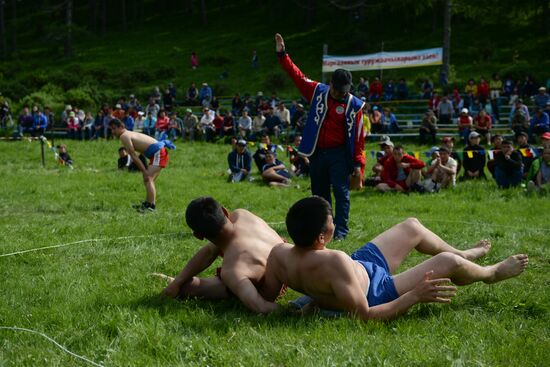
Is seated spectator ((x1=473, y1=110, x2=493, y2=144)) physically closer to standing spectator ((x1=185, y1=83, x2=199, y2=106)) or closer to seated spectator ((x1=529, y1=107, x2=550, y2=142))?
seated spectator ((x1=529, y1=107, x2=550, y2=142))

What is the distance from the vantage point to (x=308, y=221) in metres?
4.27

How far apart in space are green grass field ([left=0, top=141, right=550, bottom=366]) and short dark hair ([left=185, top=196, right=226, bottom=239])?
0.55 meters

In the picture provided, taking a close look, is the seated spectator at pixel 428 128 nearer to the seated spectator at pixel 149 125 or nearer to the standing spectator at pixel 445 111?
the standing spectator at pixel 445 111

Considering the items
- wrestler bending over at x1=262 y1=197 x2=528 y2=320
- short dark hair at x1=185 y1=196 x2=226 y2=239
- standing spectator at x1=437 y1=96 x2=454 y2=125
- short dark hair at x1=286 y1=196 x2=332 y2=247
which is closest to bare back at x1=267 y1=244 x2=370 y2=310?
wrestler bending over at x1=262 y1=197 x2=528 y2=320

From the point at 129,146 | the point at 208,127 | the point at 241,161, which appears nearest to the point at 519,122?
the point at 241,161

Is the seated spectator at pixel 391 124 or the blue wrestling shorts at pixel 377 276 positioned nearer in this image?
the blue wrestling shorts at pixel 377 276

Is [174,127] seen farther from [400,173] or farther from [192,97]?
[400,173]

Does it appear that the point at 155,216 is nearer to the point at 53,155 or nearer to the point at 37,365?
the point at 37,365

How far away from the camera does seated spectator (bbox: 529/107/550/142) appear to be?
62.0ft

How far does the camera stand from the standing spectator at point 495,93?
22.5 meters

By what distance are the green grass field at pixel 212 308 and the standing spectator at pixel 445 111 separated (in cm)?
1224

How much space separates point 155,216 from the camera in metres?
9.58

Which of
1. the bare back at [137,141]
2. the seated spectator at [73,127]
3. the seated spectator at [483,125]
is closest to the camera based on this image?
the bare back at [137,141]

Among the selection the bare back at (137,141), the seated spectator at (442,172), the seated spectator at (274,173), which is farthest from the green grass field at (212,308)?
the seated spectator at (274,173)
